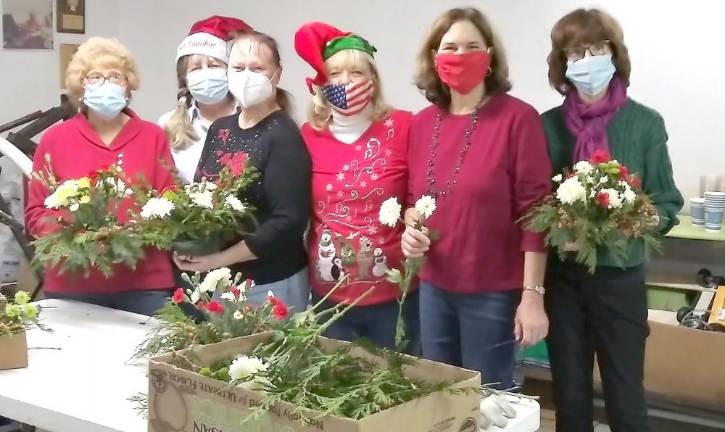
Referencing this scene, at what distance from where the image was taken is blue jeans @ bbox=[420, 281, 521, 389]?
2.28 meters

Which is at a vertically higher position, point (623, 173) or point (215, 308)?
point (623, 173)

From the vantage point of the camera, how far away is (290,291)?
2.59 m

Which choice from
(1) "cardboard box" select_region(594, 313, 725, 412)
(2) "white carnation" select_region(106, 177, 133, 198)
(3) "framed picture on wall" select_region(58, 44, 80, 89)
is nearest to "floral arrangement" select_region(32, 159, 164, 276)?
(2) "white carnation" select_region(106, 177, 133, 198)

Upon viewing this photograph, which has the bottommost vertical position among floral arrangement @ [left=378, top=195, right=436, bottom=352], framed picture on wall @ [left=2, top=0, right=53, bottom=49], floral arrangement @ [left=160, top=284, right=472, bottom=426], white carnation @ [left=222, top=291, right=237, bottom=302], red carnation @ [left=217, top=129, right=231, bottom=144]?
floral arrangement @ [left=160, top=284, right=472, bottom=426]

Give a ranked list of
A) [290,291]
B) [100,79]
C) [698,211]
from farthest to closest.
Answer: [698,211] → [100,79] → [290,291]

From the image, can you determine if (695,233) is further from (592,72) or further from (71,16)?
(71,16)

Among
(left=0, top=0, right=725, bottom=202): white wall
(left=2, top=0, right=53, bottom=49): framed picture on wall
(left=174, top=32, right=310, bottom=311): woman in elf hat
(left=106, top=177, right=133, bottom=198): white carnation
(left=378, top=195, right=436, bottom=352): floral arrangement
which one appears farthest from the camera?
(left=2, top=0, right=53, bottom=49): framed picture on wall

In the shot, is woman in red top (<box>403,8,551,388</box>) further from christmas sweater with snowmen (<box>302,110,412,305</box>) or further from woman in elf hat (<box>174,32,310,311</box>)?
woman in elf hat (<box>174,32,310,311</box>)

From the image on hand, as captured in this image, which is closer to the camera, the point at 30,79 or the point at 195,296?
the point at 195,296

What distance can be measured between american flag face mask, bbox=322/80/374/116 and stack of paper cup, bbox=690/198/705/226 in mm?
1871


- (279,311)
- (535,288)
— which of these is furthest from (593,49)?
(279,311)

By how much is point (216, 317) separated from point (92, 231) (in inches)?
27.7

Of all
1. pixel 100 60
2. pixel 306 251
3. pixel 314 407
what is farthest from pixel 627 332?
pixel 100 60

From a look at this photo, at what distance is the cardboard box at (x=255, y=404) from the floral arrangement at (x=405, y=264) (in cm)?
10
